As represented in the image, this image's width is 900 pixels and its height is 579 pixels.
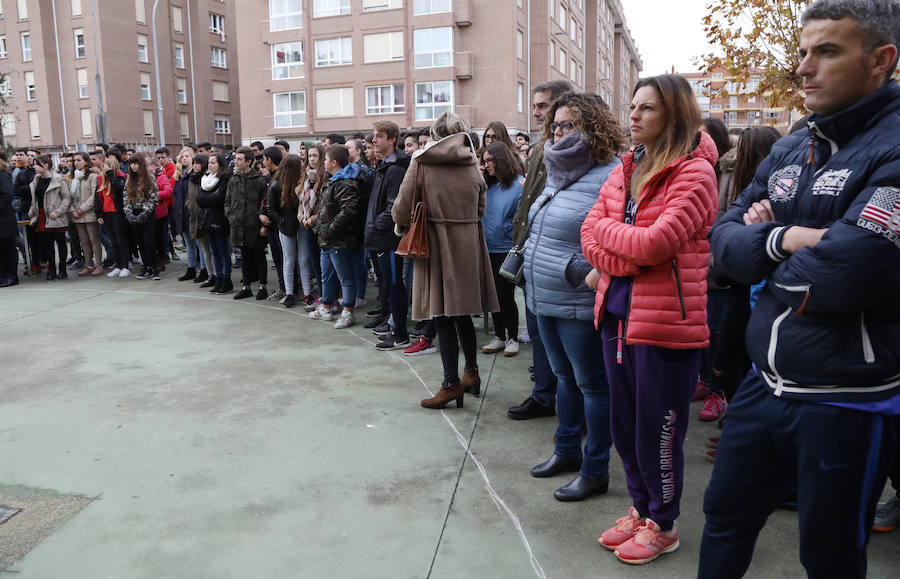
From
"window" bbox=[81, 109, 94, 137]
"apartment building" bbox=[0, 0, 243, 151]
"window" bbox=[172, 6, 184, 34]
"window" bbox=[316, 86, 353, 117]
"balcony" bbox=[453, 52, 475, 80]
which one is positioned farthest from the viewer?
"window" bbox=[172, 6, 184, 34]

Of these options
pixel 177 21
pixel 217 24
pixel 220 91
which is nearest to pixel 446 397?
pixel 177 21

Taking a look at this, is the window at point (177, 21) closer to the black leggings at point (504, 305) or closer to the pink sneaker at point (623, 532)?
the black leggings at point (504, 305)

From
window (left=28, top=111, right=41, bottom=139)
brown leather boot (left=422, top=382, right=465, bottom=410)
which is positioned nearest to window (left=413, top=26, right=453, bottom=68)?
window (left=28, top=111, right=41, bottom=139)

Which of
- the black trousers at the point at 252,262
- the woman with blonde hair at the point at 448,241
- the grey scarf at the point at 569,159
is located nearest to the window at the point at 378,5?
the black trousers at the point at 252,262

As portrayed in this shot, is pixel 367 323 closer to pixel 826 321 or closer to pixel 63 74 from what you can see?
pixel 826 321

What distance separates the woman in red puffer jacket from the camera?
8.65ft

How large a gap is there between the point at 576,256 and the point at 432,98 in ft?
106

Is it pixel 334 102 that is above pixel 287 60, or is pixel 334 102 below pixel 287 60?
below

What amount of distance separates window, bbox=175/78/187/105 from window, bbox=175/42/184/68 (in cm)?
100

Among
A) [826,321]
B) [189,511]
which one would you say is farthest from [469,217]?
[826,321]

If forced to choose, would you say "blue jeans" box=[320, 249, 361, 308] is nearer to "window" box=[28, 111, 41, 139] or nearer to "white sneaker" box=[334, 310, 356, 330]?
"white sneaker" box=[334, 310, 356, 330]

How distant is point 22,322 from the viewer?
7930mm

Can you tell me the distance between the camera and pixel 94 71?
135 ft

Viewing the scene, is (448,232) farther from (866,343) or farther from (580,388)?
(866,343)
